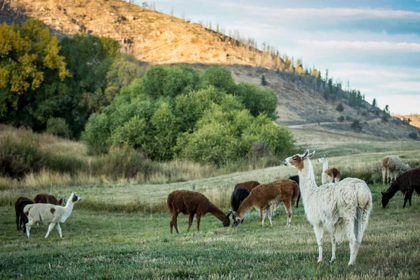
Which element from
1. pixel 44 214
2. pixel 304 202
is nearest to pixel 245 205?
pixel 44 214

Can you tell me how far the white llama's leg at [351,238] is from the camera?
8.83 meters

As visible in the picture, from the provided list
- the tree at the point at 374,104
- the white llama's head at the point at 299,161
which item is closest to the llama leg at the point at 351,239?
the white llama's head at the point at 299,161

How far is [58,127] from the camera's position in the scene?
63719mm

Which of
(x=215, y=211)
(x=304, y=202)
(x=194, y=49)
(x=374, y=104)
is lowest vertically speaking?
(x=215, y=211)

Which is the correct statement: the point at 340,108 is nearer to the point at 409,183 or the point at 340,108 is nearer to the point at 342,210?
the point at 409,183

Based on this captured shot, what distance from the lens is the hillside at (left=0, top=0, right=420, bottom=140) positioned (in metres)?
115

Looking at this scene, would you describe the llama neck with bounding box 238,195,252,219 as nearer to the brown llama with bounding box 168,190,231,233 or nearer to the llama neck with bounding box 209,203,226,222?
the llama neck with bounding box 209,203,226,222

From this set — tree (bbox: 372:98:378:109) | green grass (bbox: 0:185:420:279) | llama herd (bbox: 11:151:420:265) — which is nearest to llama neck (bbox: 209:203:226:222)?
llama herd (bbox: 11:151:420:265)

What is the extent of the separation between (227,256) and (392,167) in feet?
55.7

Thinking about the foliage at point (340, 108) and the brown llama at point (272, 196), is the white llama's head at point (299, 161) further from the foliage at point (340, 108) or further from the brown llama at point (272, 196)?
the foliage at point (340, 108)

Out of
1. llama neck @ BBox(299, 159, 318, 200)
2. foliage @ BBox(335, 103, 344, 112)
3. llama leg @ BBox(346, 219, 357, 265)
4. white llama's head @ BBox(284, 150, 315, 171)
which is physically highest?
foliage @ BBox(335, 103, 344, 112)

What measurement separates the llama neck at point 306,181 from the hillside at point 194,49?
93519 mm

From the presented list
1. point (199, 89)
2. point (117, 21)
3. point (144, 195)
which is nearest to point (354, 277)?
point (144, 195)

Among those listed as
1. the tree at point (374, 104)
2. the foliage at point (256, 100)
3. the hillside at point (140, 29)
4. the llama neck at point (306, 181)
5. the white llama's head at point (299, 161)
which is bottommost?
the llama neck at point (306, 181)
